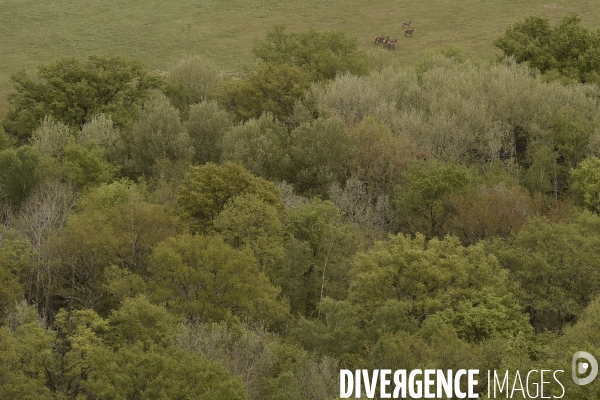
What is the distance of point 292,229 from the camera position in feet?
189

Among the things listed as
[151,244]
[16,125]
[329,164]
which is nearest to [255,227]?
[151,244]

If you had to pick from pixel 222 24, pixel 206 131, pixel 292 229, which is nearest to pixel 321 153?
pixel 292 229

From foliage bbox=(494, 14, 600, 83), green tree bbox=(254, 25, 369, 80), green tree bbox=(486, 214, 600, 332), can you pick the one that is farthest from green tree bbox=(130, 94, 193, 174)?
foliage bbox=(494, 14, 600, 83)

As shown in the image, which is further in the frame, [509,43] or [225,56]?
[225,56]

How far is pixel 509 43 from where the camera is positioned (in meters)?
86.4

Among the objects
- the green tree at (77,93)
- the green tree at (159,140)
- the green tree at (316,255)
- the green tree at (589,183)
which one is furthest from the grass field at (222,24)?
the green tree at (316,255)

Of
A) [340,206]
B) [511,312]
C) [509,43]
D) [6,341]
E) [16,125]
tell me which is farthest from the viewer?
[509,43]

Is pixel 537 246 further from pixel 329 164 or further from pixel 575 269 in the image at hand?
pixel 329 164

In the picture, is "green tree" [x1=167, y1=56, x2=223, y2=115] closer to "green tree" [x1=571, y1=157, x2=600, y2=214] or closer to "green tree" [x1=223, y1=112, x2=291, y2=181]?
"green tree" [x1=223, y1=112, x2=291, y2=181]

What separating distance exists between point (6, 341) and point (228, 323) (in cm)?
1311

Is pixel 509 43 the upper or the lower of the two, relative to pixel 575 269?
upper

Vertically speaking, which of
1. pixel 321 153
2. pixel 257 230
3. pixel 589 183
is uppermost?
pixel 321 153

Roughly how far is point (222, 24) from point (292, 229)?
7576 cm

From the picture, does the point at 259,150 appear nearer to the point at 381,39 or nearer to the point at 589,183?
the point at 589,183
